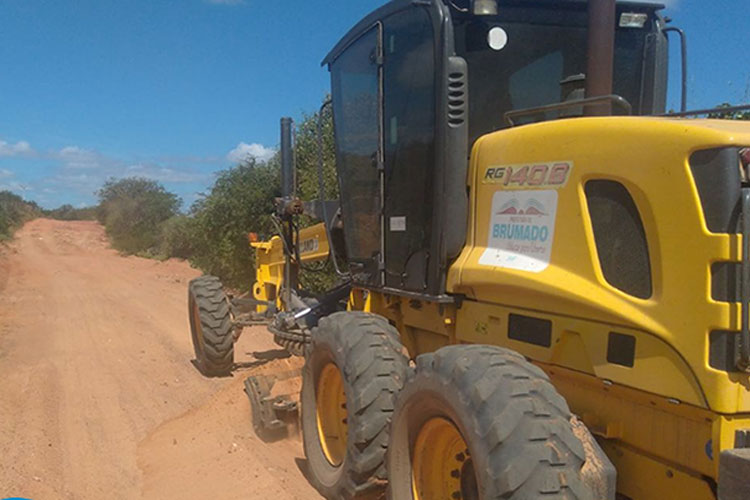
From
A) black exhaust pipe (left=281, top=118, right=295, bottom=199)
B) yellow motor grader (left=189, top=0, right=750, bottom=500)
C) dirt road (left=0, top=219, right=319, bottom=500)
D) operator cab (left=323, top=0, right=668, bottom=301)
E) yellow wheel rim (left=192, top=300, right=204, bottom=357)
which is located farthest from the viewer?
yellow wheel rim (left=192, top=300, right=204, bottom=357)

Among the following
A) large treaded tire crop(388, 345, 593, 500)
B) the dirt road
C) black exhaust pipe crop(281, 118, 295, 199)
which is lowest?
the dirt road

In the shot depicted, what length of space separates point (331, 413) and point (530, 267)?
2150 mm

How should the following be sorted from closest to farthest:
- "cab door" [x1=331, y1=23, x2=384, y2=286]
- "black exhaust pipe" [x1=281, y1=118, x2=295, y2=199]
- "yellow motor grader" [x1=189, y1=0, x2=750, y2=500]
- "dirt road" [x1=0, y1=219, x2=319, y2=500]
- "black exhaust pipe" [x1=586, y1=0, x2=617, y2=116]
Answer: "yellow motor grader" [x1=189, y1=0, x2=750, y2=500] → "black exhaust pipe" [x1=586, y1=0, x2=617, y2=116] → "cab door" [x1=331, y1=23, x2=384, y2=286] → "dirt road" [x1=0, y1=219, x2=319, y2=500] → "black exhaust pipe" [x1=281, y1=118, x2=295, y2=199]

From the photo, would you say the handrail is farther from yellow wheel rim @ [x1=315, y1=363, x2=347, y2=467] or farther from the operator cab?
yellow wheel rim @ [x1=315, y1=363, x2=347, y2=467]

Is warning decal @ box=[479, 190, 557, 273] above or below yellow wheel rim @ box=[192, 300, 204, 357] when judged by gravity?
above

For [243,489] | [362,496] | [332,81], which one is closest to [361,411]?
[362,496]

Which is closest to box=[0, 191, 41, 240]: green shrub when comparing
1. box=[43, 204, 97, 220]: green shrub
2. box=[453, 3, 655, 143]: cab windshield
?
box=[43, 204, 97, 220]: green shrub

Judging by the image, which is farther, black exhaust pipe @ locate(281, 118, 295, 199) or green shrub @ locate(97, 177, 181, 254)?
green shrub @ locate(97, 177, 181, 254)

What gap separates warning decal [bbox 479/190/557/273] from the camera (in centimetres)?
313

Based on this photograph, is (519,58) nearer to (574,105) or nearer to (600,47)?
(600,47)

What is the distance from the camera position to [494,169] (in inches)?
140

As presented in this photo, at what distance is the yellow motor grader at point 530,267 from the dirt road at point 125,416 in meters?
0.78

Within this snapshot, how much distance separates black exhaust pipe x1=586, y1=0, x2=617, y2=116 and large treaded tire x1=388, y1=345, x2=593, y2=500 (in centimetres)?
155

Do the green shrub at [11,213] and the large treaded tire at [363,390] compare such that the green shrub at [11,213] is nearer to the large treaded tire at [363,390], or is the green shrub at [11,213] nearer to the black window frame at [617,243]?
the large treaded tire at [363,390]
